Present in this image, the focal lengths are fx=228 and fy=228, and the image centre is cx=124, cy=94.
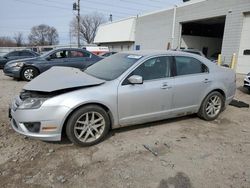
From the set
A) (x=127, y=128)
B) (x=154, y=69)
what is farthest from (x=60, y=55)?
(x=154, y=69)

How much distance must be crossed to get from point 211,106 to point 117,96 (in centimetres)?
240

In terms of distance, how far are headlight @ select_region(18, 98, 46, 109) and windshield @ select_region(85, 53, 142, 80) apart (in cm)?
117

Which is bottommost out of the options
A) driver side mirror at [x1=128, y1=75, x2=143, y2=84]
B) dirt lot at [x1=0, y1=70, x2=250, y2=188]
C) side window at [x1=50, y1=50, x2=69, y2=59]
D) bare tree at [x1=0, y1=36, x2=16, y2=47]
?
dirt lot at [x1=0, y1=70, x2=250, y2=188]

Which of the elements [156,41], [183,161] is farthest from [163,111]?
[156,41]

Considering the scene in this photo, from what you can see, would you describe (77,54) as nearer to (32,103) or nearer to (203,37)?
(32,103)

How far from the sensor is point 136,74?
3977mm

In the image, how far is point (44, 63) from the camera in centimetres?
942

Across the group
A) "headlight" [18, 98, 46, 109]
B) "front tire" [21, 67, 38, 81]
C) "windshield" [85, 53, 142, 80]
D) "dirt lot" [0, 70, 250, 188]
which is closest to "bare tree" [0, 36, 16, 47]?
"front tire" [21, 67, 38, 81]

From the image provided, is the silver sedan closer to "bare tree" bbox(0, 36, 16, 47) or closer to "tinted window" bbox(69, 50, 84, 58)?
"tinted window" bbox(69, 50, 84, 58)

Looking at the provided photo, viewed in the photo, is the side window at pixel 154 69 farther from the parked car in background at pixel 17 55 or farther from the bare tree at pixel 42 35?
the bare tree at pixel 42 35

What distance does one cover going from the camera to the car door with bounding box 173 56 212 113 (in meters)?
4.38

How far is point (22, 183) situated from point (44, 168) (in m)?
0.36

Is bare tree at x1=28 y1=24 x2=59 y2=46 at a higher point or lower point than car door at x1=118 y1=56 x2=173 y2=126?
higher

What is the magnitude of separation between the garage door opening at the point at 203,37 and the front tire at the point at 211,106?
814 inches
